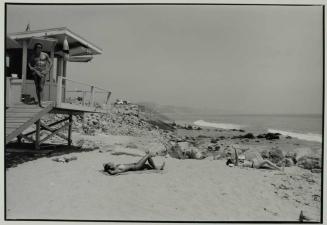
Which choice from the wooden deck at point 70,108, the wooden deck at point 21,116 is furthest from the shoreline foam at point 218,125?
the wooden deck at point 21,116

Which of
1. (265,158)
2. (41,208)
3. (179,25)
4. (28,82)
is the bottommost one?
(41,208)

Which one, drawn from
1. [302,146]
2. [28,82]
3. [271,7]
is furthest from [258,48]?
[28,82]

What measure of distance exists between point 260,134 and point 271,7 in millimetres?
5918

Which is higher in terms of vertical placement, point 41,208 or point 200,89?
point 200,89

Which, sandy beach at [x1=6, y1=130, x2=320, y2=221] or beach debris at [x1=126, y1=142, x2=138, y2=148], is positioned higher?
beach debris at [x1=126, y1=142, x2=138, y2=148]

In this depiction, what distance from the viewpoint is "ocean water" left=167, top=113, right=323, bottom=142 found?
10.2m

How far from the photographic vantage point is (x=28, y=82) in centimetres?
1124

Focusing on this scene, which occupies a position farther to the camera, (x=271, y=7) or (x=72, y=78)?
(x=72, y=78)

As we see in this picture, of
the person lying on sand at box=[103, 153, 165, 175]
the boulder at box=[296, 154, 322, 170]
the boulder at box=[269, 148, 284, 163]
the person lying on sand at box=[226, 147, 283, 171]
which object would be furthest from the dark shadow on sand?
the boulder at box=[296, 154, 322, 170]

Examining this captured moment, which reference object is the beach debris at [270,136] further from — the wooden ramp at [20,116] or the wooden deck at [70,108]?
the wooden ramp at [20,116]

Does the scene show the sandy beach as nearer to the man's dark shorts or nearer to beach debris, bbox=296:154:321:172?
beach debris, bbox=296:154:321:172

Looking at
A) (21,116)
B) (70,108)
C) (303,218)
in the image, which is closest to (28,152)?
(70,108)

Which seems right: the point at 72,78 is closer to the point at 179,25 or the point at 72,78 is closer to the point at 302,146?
the point at 179,25

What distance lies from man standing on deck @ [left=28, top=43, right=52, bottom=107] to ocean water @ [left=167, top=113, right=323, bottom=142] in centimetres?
575
